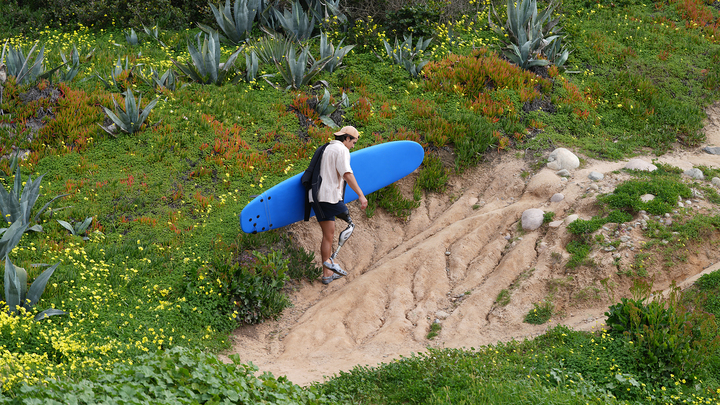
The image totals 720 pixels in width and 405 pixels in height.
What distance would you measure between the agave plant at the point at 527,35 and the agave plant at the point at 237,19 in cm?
501

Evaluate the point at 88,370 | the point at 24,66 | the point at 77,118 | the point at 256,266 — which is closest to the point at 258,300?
the point at 256,266

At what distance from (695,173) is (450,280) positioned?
3.74 m

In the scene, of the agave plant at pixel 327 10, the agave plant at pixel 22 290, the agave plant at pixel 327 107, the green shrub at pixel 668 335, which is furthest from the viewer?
the agave plant at pixel 327 10

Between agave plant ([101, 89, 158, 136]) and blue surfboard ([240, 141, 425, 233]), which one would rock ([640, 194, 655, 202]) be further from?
agave plant ([101, 89, 158, 136])

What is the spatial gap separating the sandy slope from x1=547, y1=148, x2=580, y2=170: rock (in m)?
0.20

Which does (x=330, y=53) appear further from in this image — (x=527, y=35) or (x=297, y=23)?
(x=527, y=35)

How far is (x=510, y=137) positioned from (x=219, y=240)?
501 centimetres

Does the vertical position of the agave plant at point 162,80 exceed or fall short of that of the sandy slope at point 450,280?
it exceeds it

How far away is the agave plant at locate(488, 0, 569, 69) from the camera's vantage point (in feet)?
32.1

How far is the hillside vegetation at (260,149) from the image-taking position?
429 centimetres

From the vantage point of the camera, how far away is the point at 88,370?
14.4 feet

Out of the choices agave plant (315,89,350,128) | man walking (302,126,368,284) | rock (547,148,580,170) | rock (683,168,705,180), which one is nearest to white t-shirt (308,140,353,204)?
A: man walking (302,126,368,284)

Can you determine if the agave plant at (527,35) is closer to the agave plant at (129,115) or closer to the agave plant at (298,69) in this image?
the agave plant at (298,69)

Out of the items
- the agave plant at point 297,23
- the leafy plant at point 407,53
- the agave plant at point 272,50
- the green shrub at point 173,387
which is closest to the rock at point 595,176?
the leafy plant at point 407,53
